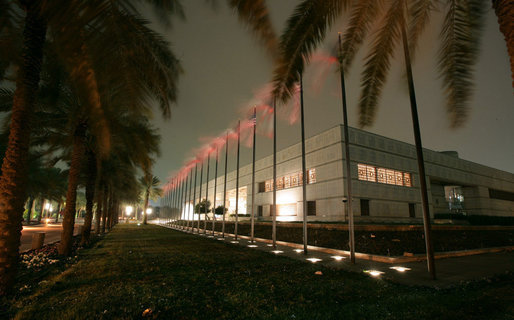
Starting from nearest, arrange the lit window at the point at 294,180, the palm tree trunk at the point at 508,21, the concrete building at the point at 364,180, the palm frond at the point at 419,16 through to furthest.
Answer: the palm tree trunk at the point at 508,21, the palm frond at the point at 419,16, the concrete building at the point at 364,180, the lit window at the point at 294,180

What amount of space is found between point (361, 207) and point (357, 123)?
23.9 metres

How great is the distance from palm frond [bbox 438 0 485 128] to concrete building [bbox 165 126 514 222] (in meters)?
24.3

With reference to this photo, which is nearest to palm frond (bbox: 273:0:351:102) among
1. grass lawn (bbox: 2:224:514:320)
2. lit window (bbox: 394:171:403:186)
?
grass lawn (bbox: 2:224:514:320)

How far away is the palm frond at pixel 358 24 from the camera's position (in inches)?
245

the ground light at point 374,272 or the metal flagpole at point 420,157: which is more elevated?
the metal flagpole at point 420,157

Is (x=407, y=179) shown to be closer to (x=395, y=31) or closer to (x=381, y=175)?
(x=381, y=175)

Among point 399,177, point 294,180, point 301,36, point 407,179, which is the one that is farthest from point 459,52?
point 407,179

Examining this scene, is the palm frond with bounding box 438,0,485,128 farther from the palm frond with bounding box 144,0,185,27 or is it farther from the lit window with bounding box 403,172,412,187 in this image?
the lit window with bounding box 403,172,412,187

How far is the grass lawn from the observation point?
4016 mm

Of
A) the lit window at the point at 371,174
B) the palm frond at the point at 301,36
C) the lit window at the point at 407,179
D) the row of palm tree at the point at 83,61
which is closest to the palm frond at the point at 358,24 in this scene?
the palm frond at the point at 301,36

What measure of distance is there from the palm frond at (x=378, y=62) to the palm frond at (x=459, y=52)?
156 centimetres

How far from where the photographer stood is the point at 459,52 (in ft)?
17.0

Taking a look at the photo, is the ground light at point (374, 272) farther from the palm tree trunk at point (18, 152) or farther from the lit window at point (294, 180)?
the lit window at point (294, 180)

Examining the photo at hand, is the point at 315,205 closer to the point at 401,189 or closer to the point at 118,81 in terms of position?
the point at 401,189
